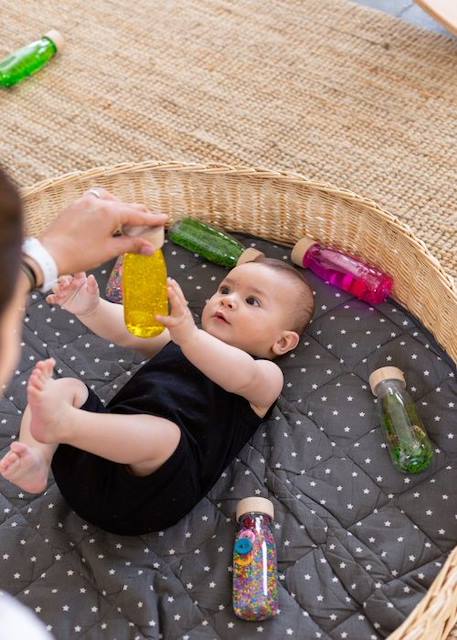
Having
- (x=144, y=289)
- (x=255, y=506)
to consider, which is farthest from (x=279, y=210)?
(x=255, y=506)

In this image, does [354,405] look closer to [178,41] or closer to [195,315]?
[195,315]

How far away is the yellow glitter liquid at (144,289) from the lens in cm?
122

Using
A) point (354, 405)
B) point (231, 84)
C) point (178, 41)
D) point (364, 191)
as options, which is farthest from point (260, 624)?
point (178, 41)

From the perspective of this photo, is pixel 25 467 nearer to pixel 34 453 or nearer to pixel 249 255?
pixel 34 453

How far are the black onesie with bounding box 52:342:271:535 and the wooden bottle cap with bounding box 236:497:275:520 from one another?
0.19 feet

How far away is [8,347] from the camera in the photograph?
0.71 m

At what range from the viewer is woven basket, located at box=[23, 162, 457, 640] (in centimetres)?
152

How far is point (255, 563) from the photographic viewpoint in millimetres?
1226

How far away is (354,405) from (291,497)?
0.20 meters

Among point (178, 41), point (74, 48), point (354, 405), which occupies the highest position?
point (354, 405)

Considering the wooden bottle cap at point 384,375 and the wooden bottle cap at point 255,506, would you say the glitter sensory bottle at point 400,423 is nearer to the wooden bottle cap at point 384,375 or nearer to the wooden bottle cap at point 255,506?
the wooden bottle cap at point 384,375

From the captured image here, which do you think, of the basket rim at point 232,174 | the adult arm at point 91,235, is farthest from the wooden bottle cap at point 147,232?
the basket rim at point 232,174

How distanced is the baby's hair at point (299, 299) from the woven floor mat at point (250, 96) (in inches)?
16.8

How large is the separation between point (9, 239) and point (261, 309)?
2.58ft
